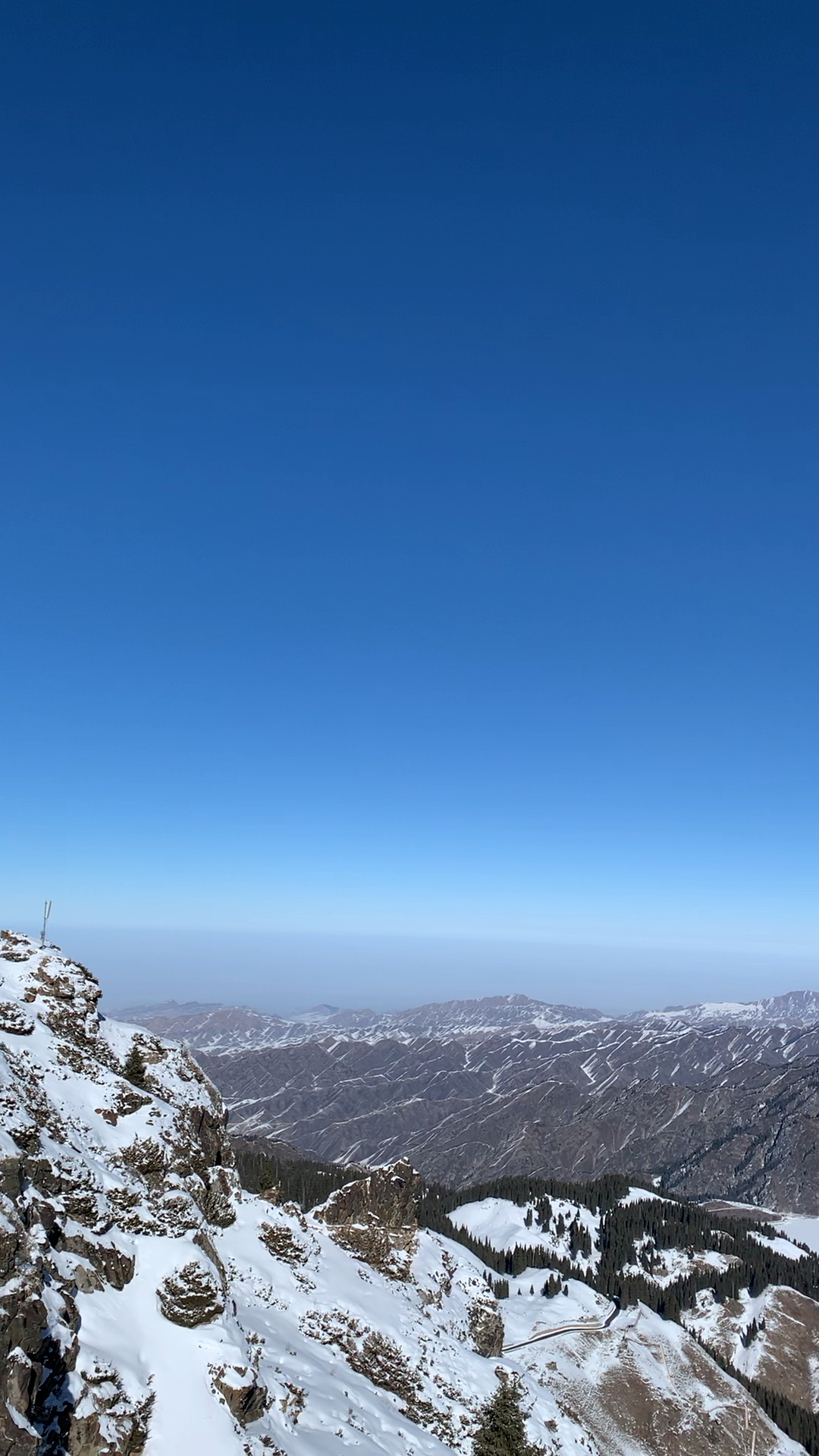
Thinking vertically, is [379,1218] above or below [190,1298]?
below

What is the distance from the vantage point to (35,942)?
49.1m

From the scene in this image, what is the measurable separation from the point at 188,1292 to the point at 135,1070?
54.8ft

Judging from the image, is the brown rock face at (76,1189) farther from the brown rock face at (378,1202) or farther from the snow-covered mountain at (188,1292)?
the brown rock face at (378,1202)

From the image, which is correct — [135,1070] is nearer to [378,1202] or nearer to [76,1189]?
[76,1189]

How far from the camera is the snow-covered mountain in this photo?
25.2 metres

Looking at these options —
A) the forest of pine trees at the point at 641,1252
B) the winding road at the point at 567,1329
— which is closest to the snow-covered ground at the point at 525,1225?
the forest of pine trees at the point at 641,1252

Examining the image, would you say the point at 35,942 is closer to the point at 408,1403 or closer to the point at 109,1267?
the point at 109,1267

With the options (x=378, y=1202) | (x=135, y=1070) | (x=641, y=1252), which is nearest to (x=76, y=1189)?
(x=135, y=1070)

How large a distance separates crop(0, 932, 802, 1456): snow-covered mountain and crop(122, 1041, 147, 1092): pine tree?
0.16m

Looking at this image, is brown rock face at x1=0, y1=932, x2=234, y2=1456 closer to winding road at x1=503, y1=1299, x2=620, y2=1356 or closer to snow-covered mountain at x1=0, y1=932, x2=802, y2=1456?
snow-covered mountain at x1=0, y1=932, x2=802, y2=1456

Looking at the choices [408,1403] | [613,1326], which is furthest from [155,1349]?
[613,1326]

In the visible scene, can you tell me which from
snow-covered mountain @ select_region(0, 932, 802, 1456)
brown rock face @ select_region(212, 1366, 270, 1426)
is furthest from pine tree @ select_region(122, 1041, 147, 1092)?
brown rock face @ select_region(212, 1366, 270, 1426)

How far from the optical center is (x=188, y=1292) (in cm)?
3127

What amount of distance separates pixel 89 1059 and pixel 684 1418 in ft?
256
